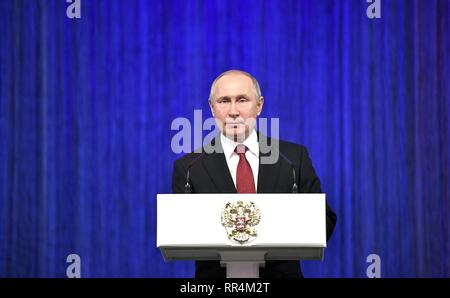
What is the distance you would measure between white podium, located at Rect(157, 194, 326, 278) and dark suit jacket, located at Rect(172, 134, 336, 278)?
1.61ft

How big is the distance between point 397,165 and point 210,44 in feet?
3.70

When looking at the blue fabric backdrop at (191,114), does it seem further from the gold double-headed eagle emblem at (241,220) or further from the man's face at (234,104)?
the gold double-headed eagle emblem at (241,220)

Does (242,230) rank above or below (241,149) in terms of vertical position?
below

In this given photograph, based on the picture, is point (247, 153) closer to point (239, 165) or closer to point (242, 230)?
point (239, 165)

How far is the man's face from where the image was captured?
3.35 m

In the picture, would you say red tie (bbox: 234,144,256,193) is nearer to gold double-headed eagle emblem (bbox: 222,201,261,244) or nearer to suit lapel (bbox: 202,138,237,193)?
suit lapel (bbox: 202,138,237,193)

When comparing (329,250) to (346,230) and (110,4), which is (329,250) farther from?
(110,4)

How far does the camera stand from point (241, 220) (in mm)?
2660

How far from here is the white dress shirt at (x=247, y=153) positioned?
334 centimetres

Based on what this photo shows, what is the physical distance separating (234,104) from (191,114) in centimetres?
115

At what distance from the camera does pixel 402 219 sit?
454 cm

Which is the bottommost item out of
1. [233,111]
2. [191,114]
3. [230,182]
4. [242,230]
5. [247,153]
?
[242,230]

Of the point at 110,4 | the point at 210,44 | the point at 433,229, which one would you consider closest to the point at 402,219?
the point at 433,229

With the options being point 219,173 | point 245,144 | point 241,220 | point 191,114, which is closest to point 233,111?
point 245,144
